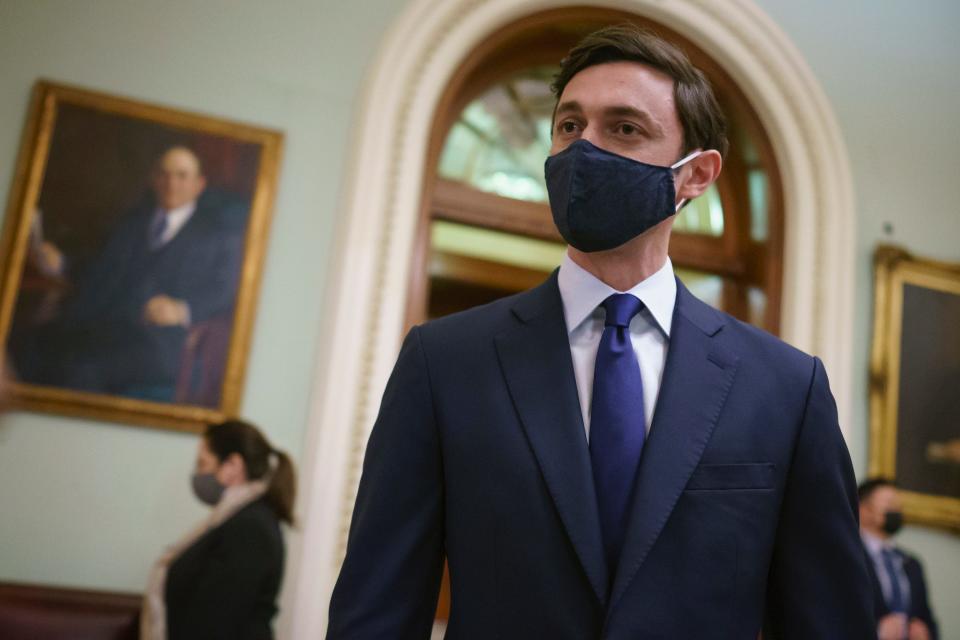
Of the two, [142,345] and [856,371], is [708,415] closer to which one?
[142,345]

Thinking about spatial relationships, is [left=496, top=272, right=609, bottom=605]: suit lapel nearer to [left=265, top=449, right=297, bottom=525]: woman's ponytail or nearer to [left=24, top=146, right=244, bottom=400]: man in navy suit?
[left=265, top=449, right=297, bottom=525]: woman's ponytail

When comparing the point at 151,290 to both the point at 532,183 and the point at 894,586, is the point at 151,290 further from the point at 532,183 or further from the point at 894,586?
the point at 894,586

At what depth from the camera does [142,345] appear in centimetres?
487

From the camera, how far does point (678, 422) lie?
1.53 meters

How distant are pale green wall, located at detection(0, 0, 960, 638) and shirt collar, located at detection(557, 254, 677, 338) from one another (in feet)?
11.6

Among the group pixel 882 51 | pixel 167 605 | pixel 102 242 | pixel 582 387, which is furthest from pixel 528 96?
pixel 582 387

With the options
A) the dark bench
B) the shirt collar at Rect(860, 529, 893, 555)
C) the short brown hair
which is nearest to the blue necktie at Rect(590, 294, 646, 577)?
the short brown hair

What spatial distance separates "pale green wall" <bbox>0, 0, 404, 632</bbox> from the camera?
464 centimetres

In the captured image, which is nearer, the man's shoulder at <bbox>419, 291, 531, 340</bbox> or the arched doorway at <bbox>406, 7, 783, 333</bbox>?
the man's shoulder at <bbox>419, 291, 531, 340</bbox>

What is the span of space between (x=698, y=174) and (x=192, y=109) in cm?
401

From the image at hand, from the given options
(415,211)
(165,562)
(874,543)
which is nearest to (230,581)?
(165,562)

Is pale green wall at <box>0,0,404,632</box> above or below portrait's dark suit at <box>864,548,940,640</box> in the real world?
Result: above

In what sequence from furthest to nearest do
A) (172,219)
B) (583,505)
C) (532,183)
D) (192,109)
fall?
(532,183) → (192,109) → (172,219) → (583,505)

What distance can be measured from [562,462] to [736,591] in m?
0.35
